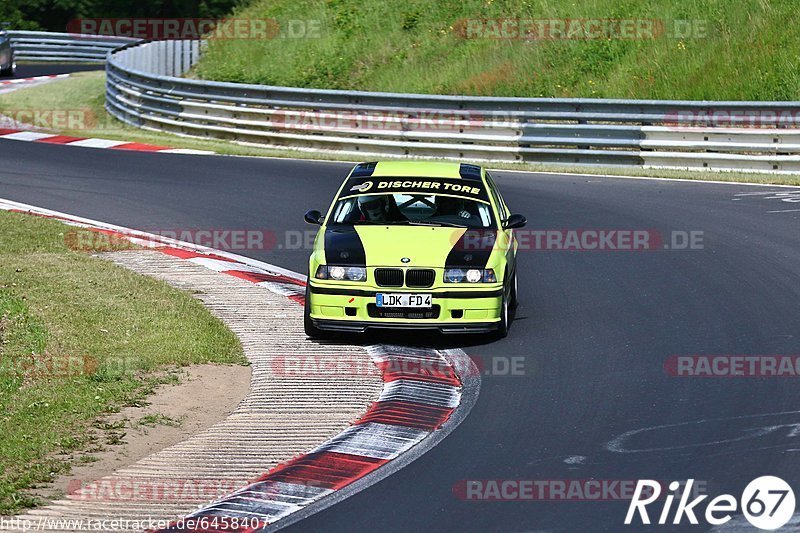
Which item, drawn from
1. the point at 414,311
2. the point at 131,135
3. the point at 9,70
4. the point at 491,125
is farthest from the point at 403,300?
the point at 9,70

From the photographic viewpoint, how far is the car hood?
11.0 m

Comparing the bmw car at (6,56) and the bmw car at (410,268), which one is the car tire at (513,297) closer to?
the bmw car at (410,268)

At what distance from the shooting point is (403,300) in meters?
10.8

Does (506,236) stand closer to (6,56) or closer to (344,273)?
(344,273)

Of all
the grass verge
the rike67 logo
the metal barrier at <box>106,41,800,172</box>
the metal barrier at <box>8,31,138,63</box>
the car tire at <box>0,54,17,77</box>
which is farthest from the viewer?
the metal barrier at <box>8,31,138,63</box>

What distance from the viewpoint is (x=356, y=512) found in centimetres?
698

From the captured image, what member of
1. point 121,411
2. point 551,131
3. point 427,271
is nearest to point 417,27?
point 551,131

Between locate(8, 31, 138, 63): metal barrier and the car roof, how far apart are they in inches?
1495

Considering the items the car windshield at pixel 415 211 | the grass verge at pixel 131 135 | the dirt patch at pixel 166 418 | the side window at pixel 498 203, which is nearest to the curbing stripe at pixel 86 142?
the grass verge at pixel 131 135

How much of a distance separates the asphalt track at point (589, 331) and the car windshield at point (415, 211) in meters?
1.08

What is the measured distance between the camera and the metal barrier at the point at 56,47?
48469mm

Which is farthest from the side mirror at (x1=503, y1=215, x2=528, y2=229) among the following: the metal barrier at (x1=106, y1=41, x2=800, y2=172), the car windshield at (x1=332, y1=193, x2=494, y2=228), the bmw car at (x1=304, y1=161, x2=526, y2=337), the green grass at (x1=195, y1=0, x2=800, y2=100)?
the green grass at (x1=195, y1=0, x2=800, y2=100)

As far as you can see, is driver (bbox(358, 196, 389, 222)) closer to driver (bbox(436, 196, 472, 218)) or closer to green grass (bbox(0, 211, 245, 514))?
driver (bbox(436, 196, 472, 218))

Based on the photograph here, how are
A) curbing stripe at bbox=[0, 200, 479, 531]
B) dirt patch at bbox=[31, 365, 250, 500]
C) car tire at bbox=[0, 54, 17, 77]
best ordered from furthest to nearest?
car tire at bbox=[0, 54, 17, 77] < dirt patch at bbox=[31, 365, 250, 500] < curbing stripe at bbox=[0, 200, 479, 531]
